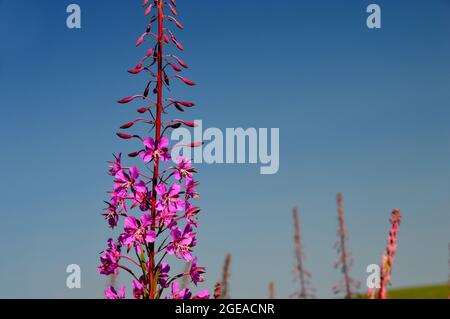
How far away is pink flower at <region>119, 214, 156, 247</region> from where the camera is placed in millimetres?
5555

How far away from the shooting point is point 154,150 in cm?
579

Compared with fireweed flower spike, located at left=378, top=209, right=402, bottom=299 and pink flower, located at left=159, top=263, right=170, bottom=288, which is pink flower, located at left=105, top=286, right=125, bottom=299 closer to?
pink flower, located at left=159, top=263, right=170, bottom=288

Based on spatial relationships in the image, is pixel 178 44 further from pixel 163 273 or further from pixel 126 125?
pixel 163 273

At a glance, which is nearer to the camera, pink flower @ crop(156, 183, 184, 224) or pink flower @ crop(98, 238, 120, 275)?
pink flower @ crop(156, 183, 184, 224)

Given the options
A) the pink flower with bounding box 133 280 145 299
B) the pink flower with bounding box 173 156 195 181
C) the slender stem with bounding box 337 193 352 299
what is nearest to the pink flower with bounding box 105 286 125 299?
the pink flower with bounding box 133 280 145 299

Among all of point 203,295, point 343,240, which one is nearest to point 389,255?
point 203,295

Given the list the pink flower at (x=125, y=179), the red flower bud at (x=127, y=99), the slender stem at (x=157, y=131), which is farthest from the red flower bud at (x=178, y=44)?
the pink flower at (x=125, y=179)

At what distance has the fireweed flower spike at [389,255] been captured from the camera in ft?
14.3

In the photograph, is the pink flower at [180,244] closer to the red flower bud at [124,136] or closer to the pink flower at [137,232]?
the pink flower at [137,232]

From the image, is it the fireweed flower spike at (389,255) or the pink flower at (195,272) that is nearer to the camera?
the fireweed flower spike at (389,255)

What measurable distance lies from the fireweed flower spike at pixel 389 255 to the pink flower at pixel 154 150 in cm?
219

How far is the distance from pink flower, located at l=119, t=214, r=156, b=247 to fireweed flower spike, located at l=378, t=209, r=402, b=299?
2.12 m
